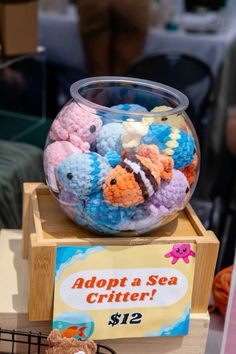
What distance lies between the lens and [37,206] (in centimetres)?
88

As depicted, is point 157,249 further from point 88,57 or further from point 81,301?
point 88,57

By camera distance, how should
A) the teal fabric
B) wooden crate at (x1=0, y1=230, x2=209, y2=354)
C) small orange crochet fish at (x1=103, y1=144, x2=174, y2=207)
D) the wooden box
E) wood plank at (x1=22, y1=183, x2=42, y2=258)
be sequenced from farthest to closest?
the wooden box → the teal fabric → wood plank at (x1=22, y1=183, x2=42, y2=258) → wooden crate at (x1=0, y1=230, x2=209, y2=354) → small orange crochet fish at (x1=103, y1=144, x2=174, y2=207)

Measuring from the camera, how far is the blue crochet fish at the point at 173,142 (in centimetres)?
76

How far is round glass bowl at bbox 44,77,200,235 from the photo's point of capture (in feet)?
2.41

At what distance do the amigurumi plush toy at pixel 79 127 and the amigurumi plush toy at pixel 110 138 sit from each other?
0.05ft

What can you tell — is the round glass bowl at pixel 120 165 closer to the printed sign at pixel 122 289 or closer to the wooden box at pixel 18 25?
the printed sign at pixel 122 289

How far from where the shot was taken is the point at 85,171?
732 mm

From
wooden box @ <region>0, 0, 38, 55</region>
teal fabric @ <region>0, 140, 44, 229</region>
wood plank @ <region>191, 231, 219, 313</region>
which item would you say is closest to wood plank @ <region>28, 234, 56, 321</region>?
wood plank @ <region>191, 231, 219, 313</region>

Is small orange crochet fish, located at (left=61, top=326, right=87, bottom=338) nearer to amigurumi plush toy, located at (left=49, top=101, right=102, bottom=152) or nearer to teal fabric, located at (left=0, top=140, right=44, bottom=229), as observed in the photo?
amigurumi plush toy, located at (left=49, top=101, right=102, bottom=152)

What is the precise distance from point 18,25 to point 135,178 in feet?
3.48

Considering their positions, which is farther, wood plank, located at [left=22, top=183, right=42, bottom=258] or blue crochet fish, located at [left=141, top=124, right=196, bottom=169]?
wood plank, located at [left=22, top=183, right=42, bottom=258]

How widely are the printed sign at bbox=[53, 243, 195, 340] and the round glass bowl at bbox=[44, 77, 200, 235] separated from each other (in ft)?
0.14

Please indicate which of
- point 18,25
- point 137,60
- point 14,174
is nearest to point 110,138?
point 14,174

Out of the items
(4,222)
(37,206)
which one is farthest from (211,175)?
(37,206)
